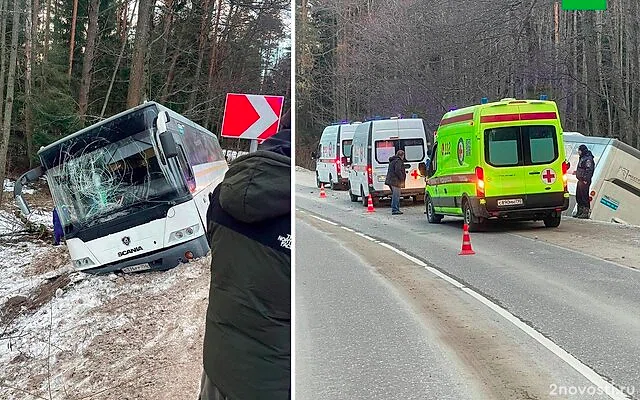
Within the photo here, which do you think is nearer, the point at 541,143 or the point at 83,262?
the point at 541,143

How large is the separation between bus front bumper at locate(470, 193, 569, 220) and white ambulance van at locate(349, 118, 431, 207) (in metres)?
0.14

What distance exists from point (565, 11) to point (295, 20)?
0.40 meters

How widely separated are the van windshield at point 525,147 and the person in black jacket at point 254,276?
0.32 metres

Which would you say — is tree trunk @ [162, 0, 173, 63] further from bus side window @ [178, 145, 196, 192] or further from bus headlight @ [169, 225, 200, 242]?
bus headlight @ [169, 225, 200, 242]

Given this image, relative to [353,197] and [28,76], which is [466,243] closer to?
[353,197]

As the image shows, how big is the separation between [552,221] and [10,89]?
5.91 feet

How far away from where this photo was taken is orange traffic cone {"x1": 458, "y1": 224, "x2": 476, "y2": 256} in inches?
36.2

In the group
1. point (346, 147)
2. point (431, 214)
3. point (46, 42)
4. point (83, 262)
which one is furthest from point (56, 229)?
point (431, 214)

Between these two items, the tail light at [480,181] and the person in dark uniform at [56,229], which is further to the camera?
the person in dark uniform at [56,229]

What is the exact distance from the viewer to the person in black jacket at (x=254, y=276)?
98cm

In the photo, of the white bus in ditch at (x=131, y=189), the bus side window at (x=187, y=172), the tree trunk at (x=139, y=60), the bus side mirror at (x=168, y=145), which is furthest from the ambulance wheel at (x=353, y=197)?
the tree trunk at (x=139, y=60)

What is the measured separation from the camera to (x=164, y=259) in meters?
1.98

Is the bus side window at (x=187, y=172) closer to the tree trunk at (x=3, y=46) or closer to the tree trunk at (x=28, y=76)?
the tree trunk at (x=28, y=76)

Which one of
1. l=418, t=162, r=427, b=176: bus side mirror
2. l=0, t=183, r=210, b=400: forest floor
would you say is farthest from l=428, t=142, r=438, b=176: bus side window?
l=0, t=183, r=210, b=400: forest floor
